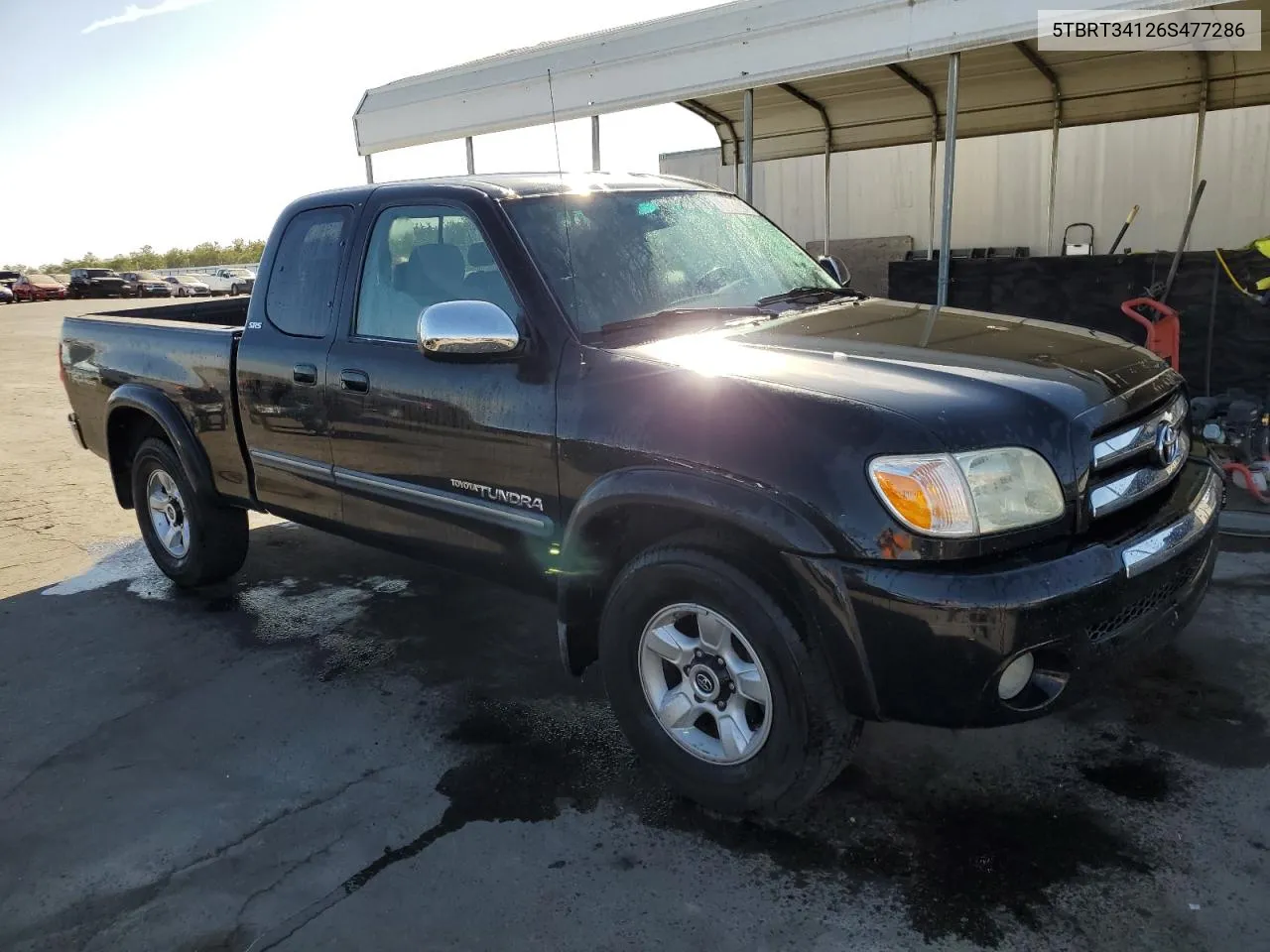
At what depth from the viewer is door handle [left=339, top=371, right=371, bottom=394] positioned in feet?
12.2

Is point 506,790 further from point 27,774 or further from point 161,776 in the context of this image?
point 27,774

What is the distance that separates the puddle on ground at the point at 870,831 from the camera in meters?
2.50

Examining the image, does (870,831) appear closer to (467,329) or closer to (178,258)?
(467,329)

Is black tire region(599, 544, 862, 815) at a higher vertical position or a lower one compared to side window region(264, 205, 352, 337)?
lower

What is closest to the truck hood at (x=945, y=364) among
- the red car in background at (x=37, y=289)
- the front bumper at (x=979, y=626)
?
the front bumper at (x=979, y=626)

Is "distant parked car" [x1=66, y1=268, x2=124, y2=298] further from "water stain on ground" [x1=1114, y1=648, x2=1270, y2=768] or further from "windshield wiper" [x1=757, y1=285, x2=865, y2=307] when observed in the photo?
"water stain on ground" [x1=1114, y1=648, x2=1270, y2=768]

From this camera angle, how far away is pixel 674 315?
3.28 m

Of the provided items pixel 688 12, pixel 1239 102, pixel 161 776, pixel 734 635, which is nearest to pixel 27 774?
pixel 161 776

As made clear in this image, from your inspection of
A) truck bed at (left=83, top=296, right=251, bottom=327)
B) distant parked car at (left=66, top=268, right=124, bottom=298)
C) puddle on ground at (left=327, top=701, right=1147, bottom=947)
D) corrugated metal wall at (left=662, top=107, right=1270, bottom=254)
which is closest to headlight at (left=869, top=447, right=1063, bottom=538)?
puddle on ground at (left=327, top=701, right=1147, bottom=947)

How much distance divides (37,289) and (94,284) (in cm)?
229

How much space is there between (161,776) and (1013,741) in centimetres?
287

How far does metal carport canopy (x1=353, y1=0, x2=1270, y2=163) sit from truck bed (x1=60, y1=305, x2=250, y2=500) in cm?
303

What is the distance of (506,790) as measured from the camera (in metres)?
3.10

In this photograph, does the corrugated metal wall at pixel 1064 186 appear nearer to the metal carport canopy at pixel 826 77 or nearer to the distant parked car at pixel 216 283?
the metal carport canopy at pixel 826 77
